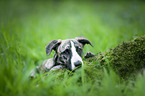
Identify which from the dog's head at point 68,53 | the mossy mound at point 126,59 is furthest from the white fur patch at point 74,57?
the mossy mound at point 126,59

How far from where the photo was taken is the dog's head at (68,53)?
115 inches

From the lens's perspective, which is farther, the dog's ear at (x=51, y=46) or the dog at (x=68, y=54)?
the dog's ear at (x=51, y=46)

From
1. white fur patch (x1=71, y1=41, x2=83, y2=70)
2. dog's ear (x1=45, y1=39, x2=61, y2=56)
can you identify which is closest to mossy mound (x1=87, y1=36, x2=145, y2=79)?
white fur patch (x1=71, y1=41, x2=83, y2=70)

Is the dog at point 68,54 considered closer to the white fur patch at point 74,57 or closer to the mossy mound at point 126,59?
the white fur patch at point 74,57

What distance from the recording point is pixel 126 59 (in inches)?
113

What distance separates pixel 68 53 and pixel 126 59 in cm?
117

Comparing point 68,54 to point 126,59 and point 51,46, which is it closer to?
point 51,46

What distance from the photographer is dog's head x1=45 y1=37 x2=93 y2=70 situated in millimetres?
2914

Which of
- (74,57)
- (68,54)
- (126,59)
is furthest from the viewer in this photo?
(68,54)

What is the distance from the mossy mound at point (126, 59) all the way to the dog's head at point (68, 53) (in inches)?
15.7

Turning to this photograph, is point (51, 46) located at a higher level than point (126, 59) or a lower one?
higher

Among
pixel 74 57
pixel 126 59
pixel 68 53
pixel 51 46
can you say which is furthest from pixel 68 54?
pixel 126 59

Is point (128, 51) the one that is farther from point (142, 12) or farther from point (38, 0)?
point (38, 0)

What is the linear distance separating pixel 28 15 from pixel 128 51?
1365 centimetres
